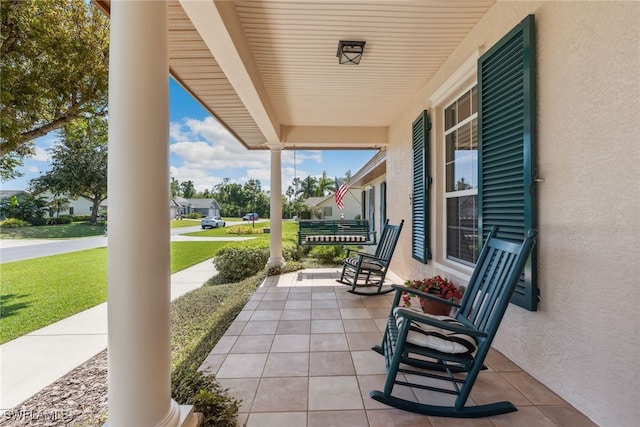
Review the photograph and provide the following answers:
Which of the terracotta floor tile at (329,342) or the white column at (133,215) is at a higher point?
the white column at (133,215)

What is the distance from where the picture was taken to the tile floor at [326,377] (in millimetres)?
1700

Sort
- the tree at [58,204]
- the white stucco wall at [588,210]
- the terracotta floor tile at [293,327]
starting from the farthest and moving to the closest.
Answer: the tree at [58,204] → the terracotta floor tile at [293,327] → the white stucco wall at [588,210]

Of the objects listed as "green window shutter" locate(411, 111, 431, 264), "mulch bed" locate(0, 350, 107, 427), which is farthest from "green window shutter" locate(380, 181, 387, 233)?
"mulch bed" locate(0, 350, 107, 427)

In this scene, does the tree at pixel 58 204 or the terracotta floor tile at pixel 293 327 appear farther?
the tree at pixel 58 204

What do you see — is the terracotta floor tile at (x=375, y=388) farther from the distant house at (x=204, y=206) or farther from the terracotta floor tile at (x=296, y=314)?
the distant house at (x=204, y=206)

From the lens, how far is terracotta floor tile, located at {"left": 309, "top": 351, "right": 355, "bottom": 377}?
220 centimetres

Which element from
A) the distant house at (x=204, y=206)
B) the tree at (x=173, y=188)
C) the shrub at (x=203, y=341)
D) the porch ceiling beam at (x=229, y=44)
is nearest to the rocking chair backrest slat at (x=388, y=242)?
the shrub at (x=203, y=341)

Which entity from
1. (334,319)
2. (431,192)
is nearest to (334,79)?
(431,192)

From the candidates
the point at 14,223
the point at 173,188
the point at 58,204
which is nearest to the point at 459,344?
the point at 58,204

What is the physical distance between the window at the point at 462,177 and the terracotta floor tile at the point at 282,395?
206 centimetres

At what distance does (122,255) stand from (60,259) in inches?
406

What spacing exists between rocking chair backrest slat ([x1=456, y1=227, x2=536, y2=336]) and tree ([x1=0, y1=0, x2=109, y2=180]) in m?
4.02

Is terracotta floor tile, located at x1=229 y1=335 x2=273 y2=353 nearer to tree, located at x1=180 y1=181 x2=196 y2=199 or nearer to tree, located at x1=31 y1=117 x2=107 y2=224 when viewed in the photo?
tree, located at x1=31 y1=117 x2=107 y2=224

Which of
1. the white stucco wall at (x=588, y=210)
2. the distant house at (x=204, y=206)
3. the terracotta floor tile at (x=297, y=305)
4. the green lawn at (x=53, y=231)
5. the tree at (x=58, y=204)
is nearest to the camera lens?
the white stucco wall at (x=588, y=210)
